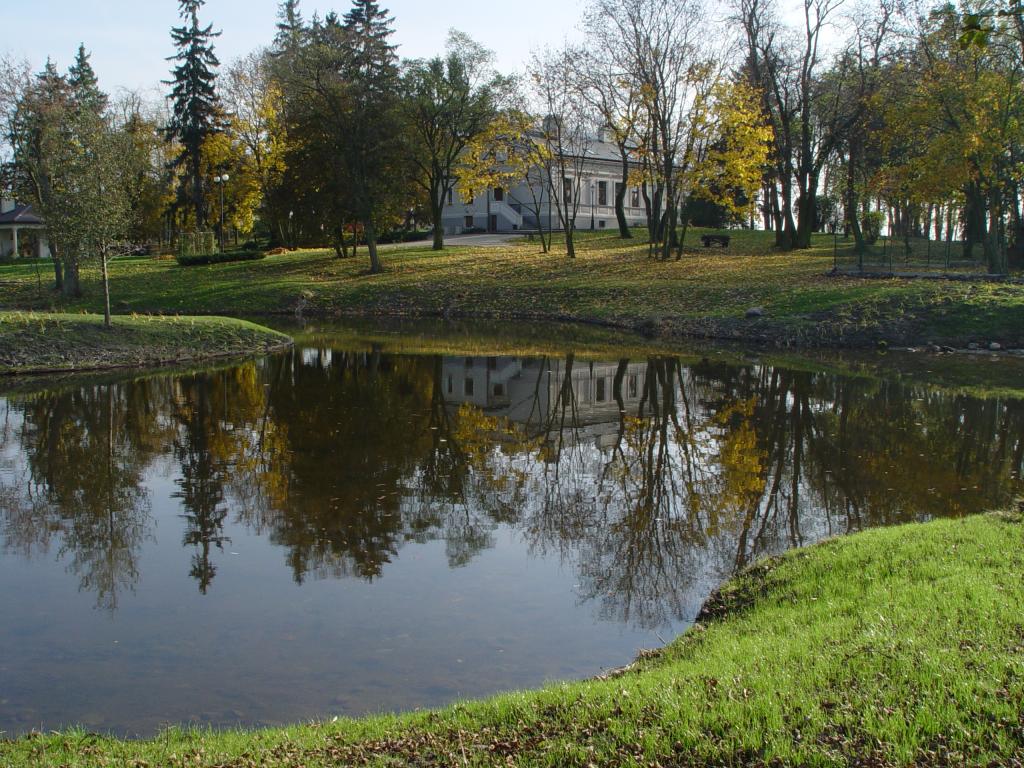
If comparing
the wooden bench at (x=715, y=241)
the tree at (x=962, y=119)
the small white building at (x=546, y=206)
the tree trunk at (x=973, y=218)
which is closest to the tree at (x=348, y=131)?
the wooden bench at (x=715, y=241)

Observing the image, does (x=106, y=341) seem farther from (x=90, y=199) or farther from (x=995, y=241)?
(x=995, y=241)

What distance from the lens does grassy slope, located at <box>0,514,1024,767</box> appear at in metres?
4.71

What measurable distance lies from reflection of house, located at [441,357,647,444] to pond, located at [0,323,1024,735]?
131 millimetres

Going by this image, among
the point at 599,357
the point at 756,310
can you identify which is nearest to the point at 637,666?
the point at 599,357

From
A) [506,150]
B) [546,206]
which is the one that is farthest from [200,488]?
[546,206]

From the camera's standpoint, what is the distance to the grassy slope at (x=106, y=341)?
74.0 ft

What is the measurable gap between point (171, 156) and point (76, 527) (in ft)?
186

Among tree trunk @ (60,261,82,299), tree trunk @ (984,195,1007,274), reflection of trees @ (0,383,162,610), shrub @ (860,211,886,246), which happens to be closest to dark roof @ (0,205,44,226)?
tree trunk @ (60,261,82,299)

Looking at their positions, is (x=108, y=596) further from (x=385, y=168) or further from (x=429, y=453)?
(x=385, y=168)

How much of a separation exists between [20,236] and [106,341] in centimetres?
4949

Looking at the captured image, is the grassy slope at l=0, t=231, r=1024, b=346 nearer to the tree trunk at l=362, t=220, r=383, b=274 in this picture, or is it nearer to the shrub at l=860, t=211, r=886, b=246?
the tree trunk at l=362, t=220, r=383, b=274

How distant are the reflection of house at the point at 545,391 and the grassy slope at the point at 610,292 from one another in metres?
9.04

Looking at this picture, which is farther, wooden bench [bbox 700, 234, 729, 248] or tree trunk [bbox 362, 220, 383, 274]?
wooden bench [bbox 700, 234, 729, 248]

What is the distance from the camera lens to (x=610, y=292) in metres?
38.3
